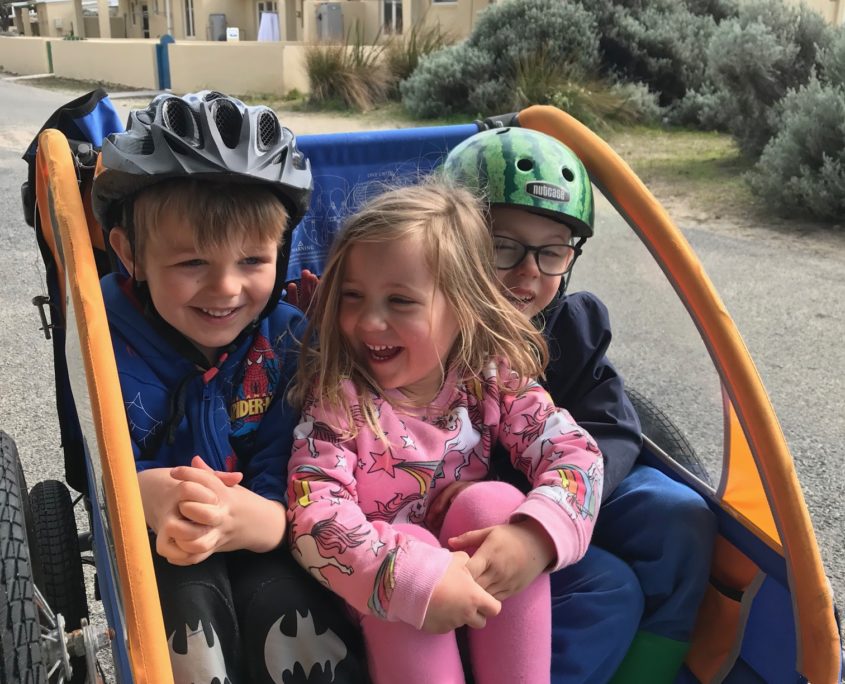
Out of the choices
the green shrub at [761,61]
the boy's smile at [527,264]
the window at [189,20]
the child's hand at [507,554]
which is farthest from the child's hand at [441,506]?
the window at [189,20]

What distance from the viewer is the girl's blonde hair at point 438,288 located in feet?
5.32

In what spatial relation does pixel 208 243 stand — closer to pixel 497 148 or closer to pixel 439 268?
pixel 439 268

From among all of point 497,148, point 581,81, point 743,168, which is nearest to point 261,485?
point 497,148

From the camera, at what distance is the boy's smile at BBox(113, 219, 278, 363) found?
1.53 m

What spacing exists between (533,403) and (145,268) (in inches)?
32.1

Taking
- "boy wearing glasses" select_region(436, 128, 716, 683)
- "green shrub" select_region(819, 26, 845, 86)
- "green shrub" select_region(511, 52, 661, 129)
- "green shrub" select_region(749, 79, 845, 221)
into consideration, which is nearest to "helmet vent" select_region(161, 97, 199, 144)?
"boy wearing glasses" select_region(436, 128, 716, 683)

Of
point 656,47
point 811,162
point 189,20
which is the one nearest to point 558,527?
point 811,162

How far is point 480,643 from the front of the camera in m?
1.49

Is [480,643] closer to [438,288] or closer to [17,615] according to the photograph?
[438,288]

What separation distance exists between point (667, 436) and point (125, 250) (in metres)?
1.33

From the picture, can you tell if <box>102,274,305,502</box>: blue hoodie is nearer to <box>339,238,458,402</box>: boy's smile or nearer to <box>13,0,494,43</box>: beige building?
<box>339,238,458,402</box>: boy's smile

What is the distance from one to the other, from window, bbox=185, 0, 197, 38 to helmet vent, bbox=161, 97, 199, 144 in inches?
1121

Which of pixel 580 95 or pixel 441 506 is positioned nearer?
pixel 441 506

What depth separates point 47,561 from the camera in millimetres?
1892
